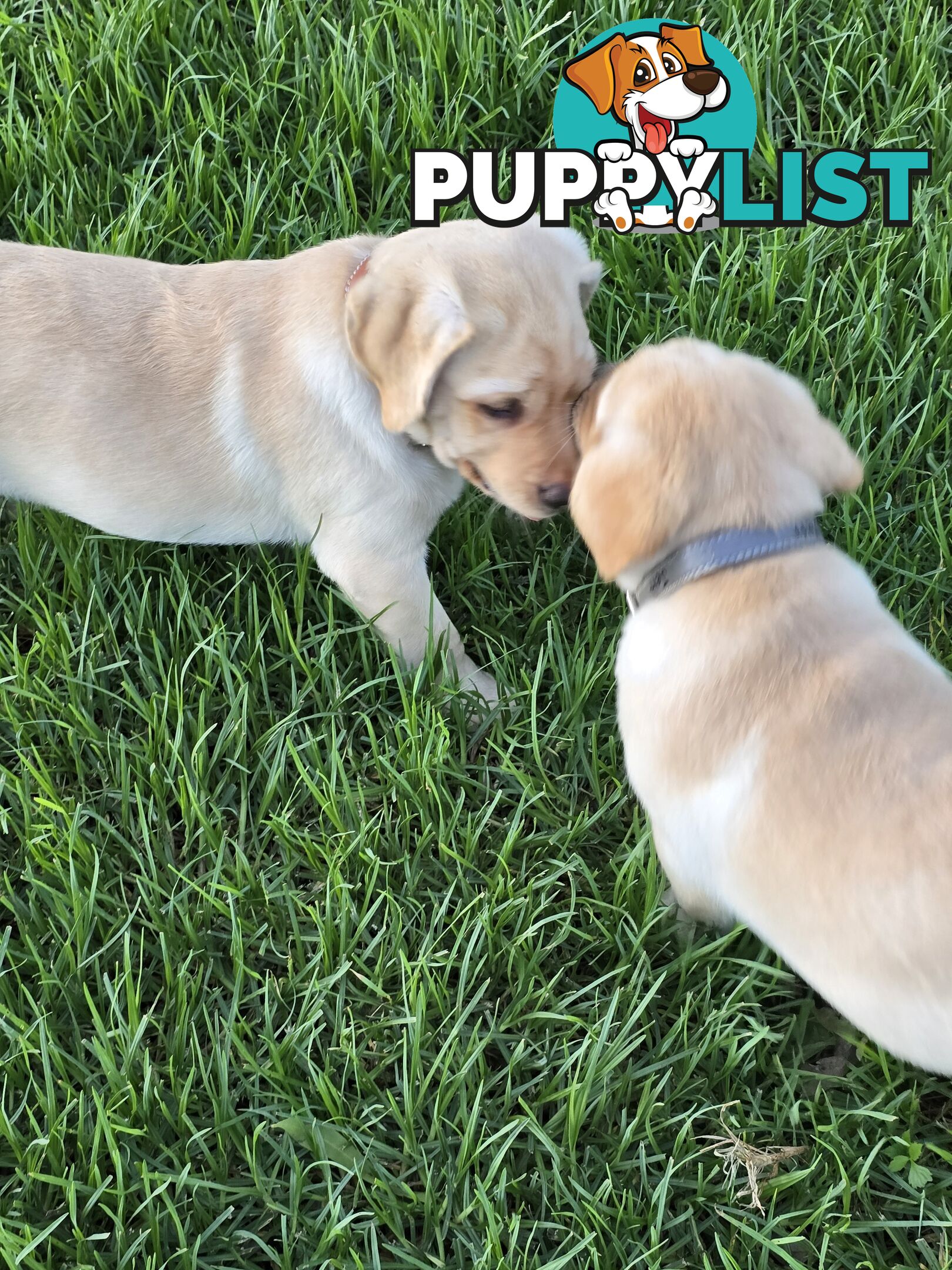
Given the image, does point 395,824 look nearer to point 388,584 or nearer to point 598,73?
point 388,584

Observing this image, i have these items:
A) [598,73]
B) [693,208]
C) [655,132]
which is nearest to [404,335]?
[693,208]

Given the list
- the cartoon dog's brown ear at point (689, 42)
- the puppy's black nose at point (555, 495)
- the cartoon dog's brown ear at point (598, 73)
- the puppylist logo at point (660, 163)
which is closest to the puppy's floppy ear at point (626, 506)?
the puppy's black nose at point (555, 495)

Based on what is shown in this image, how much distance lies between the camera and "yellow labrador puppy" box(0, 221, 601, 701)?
2.21 meters

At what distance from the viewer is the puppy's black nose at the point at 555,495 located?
229cm

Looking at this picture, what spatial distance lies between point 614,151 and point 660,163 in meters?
0.16

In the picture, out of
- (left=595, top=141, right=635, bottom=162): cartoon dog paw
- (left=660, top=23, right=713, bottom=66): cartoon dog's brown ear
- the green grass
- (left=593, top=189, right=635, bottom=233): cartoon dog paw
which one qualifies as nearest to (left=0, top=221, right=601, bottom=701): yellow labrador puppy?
the green grass

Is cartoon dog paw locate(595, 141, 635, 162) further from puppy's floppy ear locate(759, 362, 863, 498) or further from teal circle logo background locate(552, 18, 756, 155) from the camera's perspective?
puppy's floppy ear locate(759, 362, 863, 498)

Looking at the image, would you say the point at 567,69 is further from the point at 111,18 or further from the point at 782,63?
the point at 111,18

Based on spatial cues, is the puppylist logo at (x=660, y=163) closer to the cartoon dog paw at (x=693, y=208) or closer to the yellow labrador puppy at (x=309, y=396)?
the cartoon dog paw at (x=693, y=208)

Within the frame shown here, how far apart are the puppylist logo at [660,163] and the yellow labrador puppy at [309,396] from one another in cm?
97

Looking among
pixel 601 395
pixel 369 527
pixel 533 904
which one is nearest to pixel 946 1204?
pixel 533 904

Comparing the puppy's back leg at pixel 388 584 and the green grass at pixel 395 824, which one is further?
the puppy's back leg at pixel 388 584

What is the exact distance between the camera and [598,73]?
3.48m

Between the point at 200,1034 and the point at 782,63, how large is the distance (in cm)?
347
